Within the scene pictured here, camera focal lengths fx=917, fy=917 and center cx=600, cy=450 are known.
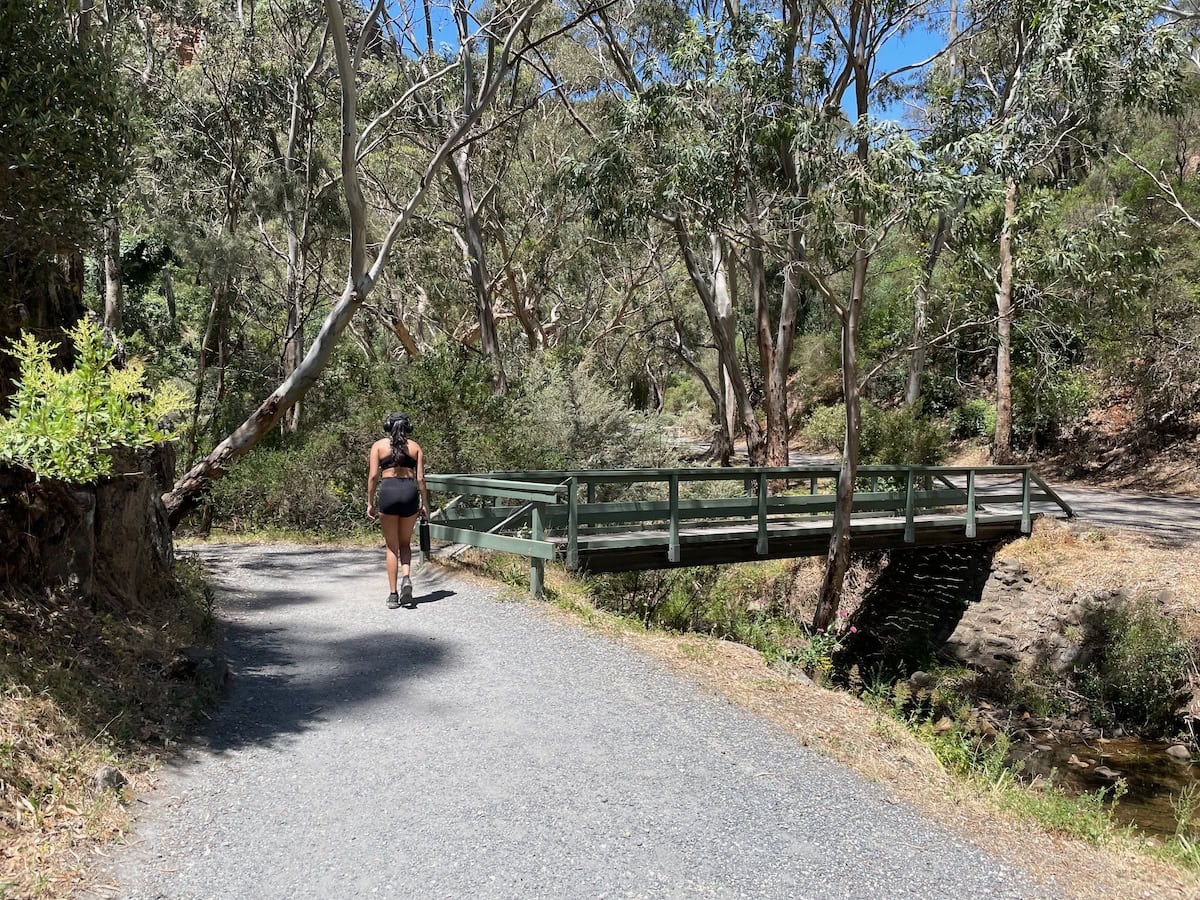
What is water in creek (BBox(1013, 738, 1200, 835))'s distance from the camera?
7934 mm

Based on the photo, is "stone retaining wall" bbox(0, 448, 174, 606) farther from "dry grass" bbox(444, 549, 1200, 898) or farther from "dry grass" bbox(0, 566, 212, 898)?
"dry grass" bbox(444, 549, 1200, 898)

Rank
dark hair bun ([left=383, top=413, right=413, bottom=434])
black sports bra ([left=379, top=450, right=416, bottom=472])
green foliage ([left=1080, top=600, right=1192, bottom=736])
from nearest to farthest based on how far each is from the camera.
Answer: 1. dark hair bun ([left=383, top=413, right=413, bottom=434])
2. black sports bra ([left=379, top=450, right=416, bottom=472])
3. green foliage ([left=1080, top=600, right=1192, bottom=736])

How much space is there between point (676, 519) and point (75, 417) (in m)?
6.81

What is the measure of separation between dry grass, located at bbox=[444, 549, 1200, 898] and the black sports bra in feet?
5.90

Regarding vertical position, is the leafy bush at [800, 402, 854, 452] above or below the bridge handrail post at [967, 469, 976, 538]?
above

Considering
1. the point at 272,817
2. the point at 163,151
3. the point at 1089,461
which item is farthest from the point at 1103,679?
the point at 163,151

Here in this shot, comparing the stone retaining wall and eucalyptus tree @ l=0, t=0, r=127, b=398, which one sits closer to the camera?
the stone retaining wall

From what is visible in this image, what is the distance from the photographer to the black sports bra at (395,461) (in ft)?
26.7

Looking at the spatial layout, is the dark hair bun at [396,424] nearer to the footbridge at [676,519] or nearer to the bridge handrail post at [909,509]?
the footbridge at [676,519]

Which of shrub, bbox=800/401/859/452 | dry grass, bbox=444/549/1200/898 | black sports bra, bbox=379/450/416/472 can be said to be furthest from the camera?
shrub, bbox=800/401/859/452

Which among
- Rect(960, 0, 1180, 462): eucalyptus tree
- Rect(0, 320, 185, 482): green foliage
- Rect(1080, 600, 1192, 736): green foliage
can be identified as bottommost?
Rect(1080, 600, 1192, 736): green foliage

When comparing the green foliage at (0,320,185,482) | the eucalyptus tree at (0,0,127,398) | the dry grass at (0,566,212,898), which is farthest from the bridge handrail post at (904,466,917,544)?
the green foliage at (0,320,185,482)

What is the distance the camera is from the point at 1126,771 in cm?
928

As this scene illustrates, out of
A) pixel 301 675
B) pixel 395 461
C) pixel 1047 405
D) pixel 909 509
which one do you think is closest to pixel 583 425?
pixel 909 509
